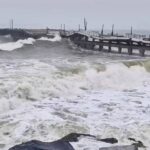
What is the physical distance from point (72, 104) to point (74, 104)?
0.32 feet

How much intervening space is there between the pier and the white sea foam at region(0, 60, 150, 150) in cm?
1450

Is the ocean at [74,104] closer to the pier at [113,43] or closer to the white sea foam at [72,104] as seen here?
the white sea foam at [72,104]

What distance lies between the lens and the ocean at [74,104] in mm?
15203

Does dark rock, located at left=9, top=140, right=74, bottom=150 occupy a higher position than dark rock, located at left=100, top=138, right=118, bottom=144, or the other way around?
dark rock, located at left=9, top=140, right=74, bottom=150

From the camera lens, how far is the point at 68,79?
84.5 feet

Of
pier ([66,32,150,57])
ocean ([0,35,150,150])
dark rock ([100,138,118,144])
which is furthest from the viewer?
pier ([66,32,150,57])

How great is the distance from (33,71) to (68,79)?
8.71 ft

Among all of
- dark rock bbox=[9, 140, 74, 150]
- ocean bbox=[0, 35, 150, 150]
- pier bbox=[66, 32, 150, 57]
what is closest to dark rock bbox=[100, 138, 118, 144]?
ocean bbox=[0, 35, 150, 150]

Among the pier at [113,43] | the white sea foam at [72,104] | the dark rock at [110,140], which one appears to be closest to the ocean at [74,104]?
the white sea foam at [72,104]

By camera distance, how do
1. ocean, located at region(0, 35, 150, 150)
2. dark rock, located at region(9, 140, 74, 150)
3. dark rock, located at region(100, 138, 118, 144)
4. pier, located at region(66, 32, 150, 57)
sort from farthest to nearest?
pier, located at region(66, 32, 150, 57), ocean, located at region(0, 35, 150, 150), dark rock, located at region(100, 138, 118, 144), dark rock, located at region(9, 140, 74, 150)

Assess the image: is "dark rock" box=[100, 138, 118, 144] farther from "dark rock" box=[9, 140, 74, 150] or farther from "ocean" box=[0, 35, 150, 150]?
"dark rock" box=[9, 140, 74, 150]

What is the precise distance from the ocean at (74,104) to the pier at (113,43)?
44.8 feet

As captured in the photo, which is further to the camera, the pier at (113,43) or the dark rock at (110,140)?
the pier at (113,43)

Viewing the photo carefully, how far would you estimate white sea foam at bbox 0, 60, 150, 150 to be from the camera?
15289 mm
